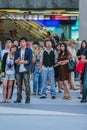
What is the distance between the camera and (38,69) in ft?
46.6

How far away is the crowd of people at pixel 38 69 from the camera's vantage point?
1225 centimetres

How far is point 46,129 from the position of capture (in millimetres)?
8742

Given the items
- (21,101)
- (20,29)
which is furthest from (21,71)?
(20,29)

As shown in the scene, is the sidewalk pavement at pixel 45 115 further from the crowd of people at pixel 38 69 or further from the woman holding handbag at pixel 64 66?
the woman holding handbag at pixel 64 66

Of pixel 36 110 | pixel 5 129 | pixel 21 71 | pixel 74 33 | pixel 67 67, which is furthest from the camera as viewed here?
pixel 74 33

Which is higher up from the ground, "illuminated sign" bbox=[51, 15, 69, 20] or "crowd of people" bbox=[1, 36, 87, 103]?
"illuminated sign" bbox=[51, 15, 69, 20]

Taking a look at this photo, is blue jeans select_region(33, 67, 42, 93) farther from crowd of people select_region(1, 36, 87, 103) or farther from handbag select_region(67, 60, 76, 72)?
handbag select_region(67, 60, 76, 72)

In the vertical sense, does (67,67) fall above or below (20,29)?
below

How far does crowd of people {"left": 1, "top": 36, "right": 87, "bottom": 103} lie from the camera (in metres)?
12.2

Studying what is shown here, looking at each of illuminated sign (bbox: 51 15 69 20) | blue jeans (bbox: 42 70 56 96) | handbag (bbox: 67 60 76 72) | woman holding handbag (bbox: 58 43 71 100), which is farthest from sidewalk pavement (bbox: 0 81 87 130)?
illuminated sign (bbox: 51 15 69 20)

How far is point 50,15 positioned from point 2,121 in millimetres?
18805

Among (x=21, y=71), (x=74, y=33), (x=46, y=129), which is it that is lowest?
(x=46, y=129)

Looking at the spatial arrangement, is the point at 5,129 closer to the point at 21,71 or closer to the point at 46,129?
the point at 46,129

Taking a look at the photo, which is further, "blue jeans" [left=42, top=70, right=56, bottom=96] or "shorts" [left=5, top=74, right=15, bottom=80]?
"blue jeans" [left=42, top=70, right=56, bottom=96]
